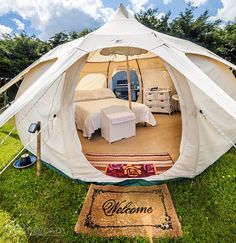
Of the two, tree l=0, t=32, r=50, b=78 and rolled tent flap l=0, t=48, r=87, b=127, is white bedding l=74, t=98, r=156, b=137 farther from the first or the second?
tree l=0, t=32, r=50, b=78

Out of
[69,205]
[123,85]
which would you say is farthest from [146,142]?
[123,85]

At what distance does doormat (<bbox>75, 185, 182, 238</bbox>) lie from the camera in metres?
2.37

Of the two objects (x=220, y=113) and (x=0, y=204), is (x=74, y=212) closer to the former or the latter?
(x=0, y=204)

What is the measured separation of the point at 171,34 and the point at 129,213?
25.0 ft

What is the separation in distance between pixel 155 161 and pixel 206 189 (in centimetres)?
96

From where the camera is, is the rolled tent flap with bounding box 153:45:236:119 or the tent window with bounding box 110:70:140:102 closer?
the rolled tent flap with bounding box 153:45:236:119

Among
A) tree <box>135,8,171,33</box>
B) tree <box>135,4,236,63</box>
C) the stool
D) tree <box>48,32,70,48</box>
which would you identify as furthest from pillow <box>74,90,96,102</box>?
tree <box>135,8,171,33</box>

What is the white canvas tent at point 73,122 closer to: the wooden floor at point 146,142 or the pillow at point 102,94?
the wooden floor at point 146,142

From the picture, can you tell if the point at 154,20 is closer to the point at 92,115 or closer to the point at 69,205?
the point at 92,115

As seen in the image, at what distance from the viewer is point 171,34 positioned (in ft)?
27.7

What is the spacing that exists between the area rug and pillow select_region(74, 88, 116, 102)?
2.28 metres

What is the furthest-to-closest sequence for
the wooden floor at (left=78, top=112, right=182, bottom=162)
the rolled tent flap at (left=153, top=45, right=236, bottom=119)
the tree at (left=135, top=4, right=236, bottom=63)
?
1. the tree at (left=135, top=4, right=236, bottom=63)
2. the wooden floor at (left=78, top=112, right=182, bottom=162)
3. the rolled tent flap at (left=153, top=45, right=236, bottom=119)

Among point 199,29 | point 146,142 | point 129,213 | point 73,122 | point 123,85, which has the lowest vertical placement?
point 123,85

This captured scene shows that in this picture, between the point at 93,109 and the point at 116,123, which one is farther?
the point at 93,109
